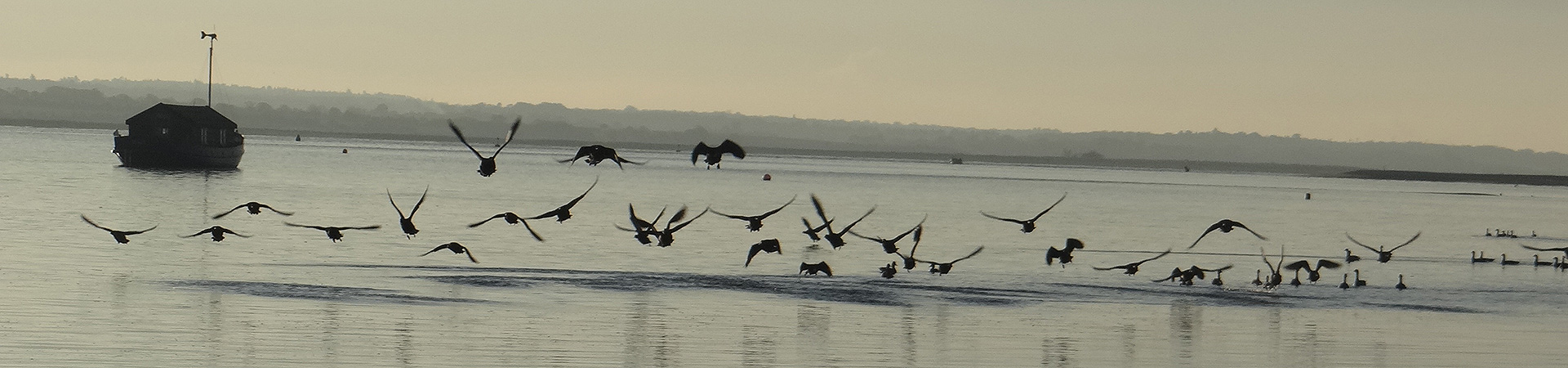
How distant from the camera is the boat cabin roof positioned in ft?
422

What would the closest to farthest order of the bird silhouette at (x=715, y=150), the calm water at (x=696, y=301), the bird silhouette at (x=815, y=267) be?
the bird silhouette at (x=715, y=150), the calm water at (x=696, y=301), the bird silhouette at (x=815, y=267)

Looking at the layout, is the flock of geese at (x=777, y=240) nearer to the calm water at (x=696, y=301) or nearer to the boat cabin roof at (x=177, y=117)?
the calm water at (x=696, y=301)

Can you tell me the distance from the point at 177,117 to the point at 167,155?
2.96 meters

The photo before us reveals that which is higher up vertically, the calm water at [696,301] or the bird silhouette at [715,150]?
the bird silhouette at [715,150]

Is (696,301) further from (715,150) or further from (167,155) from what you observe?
(167,155)

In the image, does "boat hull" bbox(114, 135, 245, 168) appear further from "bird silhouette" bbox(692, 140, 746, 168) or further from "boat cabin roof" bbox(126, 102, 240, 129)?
"bird silhouette" bbox(692, 140, 746, 168)

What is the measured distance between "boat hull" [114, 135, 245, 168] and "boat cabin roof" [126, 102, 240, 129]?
4.99 ft

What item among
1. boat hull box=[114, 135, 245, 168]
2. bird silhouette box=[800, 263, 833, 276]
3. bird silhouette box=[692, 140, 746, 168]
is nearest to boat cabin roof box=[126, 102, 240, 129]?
boat hull box=[114, 135, 245, 168]

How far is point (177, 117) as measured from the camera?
128625 mm

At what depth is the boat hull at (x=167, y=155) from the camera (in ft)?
420

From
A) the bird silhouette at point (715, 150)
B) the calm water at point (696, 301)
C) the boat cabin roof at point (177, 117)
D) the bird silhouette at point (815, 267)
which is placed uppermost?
the boat cabin roof at point (177, 117)

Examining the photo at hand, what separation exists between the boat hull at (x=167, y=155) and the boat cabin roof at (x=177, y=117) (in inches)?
59.8

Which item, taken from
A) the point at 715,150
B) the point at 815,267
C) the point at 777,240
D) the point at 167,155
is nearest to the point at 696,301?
the point at 777,240

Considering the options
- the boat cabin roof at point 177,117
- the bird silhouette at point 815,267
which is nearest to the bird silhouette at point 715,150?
the bird silhouette at point 815,267
